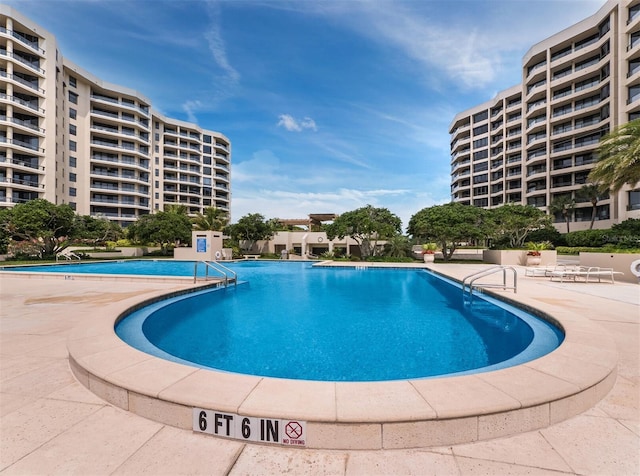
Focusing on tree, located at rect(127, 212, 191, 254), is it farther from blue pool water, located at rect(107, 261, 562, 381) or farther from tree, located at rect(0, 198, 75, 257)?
blue pool water, located at rect(107, 261, 562, 381)

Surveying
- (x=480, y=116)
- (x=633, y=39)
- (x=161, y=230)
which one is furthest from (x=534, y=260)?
(x=480, y=116)

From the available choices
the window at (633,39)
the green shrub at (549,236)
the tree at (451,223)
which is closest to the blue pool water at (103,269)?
the tree at (451,223)

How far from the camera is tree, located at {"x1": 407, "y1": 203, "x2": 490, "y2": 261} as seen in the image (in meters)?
26.3

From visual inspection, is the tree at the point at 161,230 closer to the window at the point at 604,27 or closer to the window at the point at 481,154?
the window at the point at 604,27

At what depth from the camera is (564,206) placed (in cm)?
4372

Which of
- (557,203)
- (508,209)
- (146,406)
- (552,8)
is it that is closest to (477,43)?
(552,8)

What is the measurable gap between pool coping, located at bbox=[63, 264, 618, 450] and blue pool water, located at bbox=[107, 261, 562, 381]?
1.25 metres

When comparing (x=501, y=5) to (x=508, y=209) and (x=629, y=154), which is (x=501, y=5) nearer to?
(x=629, y=154)

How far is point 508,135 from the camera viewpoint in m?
57.3

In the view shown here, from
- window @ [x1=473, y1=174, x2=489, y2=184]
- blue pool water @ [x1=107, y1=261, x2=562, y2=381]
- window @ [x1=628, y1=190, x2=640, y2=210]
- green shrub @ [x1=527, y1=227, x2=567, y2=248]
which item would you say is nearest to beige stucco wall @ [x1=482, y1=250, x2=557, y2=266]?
blue pool water @ [x1=107, y1=261, x2=562, y2=381]

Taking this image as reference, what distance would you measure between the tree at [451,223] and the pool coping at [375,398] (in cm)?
2379

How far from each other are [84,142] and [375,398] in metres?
60.6

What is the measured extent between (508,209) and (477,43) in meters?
21.9

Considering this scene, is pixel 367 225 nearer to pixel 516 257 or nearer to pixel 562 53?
pixel 516 257
